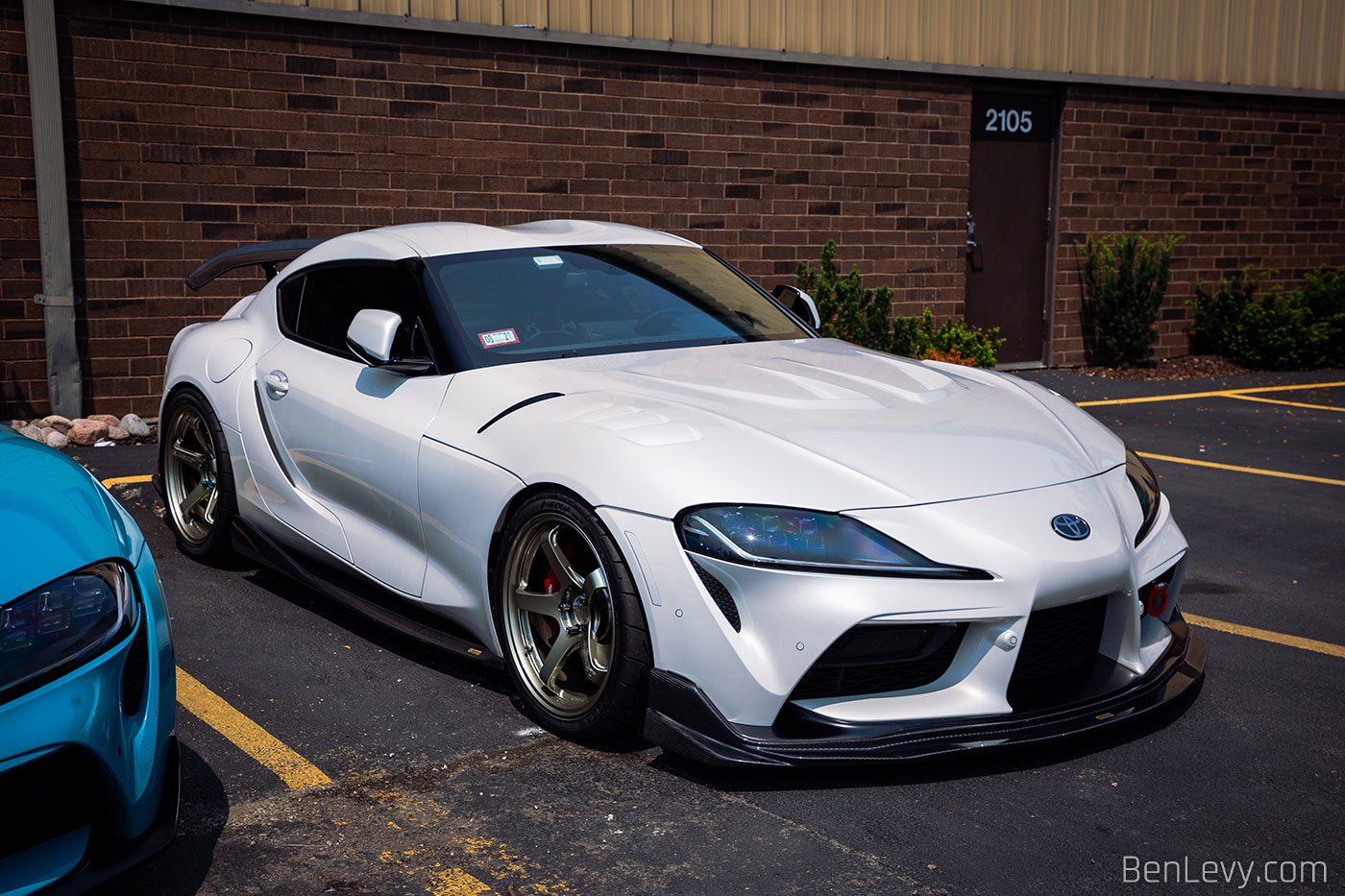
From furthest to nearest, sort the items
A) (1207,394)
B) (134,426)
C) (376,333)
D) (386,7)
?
1. (1207,394)
2. (386,7)
3. (134,426)
4. (376,333)

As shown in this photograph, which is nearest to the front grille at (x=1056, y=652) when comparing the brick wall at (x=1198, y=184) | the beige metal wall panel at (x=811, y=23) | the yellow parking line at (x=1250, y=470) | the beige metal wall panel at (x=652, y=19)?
the yellow parking line at (x=1250, y=470)

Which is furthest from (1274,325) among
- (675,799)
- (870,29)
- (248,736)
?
(248,736)

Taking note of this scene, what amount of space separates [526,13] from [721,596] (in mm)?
8007

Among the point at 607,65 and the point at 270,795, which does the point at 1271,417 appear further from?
the point at 270,795

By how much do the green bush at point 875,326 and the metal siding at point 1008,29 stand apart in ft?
7.69

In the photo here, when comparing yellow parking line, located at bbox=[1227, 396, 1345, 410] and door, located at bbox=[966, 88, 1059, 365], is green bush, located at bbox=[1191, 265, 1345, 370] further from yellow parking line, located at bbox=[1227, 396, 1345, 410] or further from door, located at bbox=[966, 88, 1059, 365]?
yellow parking line, located at bbox=[1227, 396, 1345, 410]

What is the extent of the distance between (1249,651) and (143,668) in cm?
356

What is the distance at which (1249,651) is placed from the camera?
434 cm

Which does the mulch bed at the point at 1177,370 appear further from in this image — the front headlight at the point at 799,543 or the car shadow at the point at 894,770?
the front headlight at the point at 799,543

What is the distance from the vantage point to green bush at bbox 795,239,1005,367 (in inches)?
391

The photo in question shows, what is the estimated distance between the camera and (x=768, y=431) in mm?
3432

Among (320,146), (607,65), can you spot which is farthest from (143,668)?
(607,65)

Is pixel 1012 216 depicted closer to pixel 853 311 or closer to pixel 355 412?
pixel 853 311

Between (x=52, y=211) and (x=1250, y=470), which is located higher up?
(x=52, y=211)
